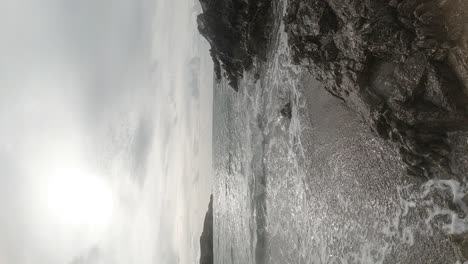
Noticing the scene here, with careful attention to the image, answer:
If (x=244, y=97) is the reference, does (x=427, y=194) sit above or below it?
below

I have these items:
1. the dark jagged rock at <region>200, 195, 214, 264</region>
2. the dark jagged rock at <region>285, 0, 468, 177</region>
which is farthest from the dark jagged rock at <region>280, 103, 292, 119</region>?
the dark jagged rock at <region>200, 195, 214, 264</region>

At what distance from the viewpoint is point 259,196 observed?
650 centimetres

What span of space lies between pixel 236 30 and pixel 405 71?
412 cm

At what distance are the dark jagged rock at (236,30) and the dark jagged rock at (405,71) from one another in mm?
2537

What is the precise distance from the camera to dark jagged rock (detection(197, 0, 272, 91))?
6.28 metres

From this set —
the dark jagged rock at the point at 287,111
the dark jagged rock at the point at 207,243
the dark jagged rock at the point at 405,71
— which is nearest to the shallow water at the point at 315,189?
the dark jagged rock at the point at 287,111

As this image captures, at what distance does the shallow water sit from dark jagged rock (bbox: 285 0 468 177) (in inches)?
9.6

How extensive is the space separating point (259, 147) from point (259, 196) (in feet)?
2.54

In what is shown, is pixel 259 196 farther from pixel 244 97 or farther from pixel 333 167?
pixel 333 167

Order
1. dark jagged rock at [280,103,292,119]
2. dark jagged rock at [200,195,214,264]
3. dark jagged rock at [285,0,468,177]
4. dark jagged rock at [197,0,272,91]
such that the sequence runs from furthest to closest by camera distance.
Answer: dark jagged rock at [200,195,214,264] < dark jagged rock at [197,0,272,91] < dark jagged rock at [280,103,292,119] < dark jagged rock at [285,0,468,177]

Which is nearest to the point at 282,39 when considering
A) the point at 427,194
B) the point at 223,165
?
the point at 427,194

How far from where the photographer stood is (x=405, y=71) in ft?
9.78

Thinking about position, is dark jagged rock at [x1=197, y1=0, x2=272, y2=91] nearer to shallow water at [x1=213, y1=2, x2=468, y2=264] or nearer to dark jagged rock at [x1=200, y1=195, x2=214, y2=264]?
shallow water at [x1=213, y1=2, x2=468, y2=264]

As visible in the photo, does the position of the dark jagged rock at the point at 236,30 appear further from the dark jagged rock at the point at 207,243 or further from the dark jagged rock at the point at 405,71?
the dark jagged rock at the point at 207,243
